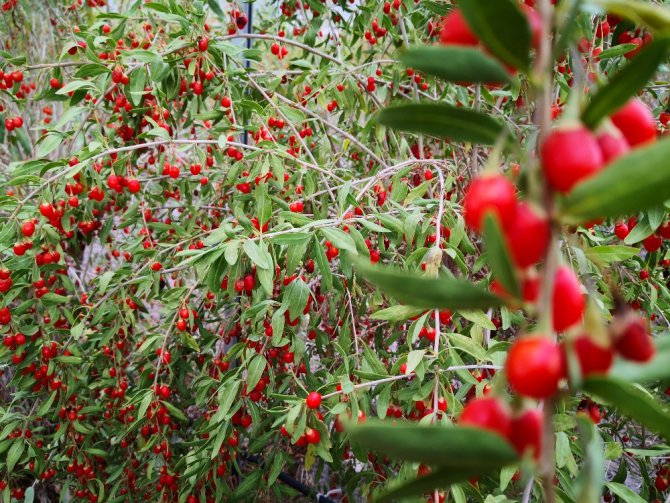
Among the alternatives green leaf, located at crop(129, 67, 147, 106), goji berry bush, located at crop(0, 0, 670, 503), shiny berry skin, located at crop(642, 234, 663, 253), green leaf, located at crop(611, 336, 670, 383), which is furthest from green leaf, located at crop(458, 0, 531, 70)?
green leaf, located at crop(129, 67, 147, 106)

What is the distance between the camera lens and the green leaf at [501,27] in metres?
0.39

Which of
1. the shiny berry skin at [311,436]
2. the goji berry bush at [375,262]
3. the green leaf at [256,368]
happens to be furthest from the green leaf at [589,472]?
the green leaf at [256,368]

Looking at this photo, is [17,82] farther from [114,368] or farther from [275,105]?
[114,368]

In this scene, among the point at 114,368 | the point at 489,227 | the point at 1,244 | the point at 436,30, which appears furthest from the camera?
the point at 114,368

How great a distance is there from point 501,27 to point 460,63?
38 mm

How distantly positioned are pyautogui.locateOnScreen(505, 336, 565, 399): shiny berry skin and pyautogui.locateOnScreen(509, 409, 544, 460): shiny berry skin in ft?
0.07

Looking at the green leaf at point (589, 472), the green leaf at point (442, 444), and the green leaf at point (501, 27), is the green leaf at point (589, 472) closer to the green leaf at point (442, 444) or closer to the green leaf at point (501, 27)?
the green leaf at point (442, 444)

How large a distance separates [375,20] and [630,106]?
219cm

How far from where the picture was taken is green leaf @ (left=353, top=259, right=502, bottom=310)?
0.38m

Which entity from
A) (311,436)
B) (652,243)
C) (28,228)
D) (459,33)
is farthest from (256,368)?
(459,33)

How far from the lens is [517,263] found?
0.36 m

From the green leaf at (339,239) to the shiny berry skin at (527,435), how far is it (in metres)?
1.00

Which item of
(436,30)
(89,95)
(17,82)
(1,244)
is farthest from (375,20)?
(1,244)

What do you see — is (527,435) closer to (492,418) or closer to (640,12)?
(492,418)
